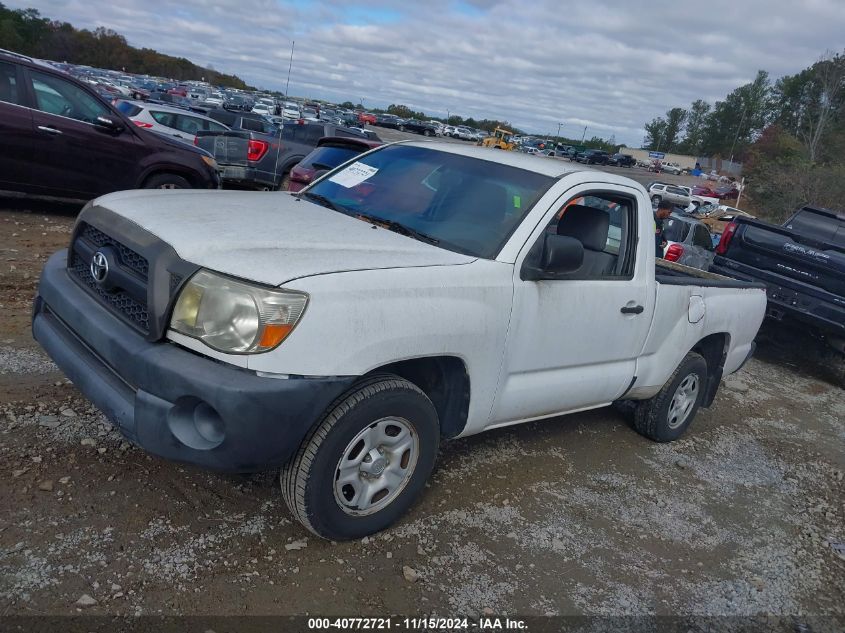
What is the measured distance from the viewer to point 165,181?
Answer: 28.5 feet

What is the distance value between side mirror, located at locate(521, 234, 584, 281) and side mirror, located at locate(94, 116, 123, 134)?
641 cm

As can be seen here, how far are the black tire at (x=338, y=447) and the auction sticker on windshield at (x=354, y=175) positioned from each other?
64.6 inches

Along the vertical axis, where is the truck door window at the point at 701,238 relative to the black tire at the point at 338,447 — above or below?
above

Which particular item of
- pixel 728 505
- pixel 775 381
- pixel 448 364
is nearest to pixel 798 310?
pixel 775 381

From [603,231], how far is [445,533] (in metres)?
2.03

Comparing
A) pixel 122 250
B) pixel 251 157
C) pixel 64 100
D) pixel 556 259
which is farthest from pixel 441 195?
pixel 251 157

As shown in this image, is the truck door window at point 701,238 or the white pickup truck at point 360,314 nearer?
the white pickup truck at point 360,314

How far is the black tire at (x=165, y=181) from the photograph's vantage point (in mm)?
8586

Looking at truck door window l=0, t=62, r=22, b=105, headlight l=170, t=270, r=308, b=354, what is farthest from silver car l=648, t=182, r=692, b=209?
headlight l=170, t=270, r=308, b=354

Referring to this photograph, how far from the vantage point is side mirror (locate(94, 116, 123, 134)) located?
7.98 metres

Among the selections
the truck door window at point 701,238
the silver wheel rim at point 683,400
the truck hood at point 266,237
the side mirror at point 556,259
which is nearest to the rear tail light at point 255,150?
the truck door window at point 701,238

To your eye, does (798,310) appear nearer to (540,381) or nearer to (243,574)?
(540,381)

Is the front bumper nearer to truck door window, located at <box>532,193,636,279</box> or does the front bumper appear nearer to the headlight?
the headlight

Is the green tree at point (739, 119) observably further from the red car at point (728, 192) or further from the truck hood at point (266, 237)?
the truck hood at point (266, 237)
